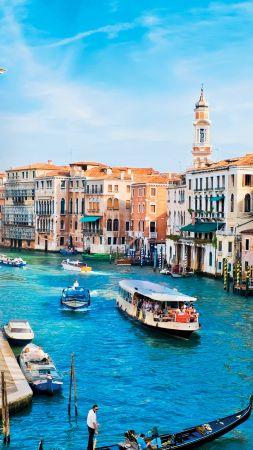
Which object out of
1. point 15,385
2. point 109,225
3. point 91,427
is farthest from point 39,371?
point 109,225

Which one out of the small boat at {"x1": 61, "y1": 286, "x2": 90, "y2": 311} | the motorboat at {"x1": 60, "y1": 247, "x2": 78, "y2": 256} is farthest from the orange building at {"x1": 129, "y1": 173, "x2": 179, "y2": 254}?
the small boat at {"x1": 61, "y1": 286, "x2": 90, "y2": 311}

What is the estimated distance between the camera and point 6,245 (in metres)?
74.9

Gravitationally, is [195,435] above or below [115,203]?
below

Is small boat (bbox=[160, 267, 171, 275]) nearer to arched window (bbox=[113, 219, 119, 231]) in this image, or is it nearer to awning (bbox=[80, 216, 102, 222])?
arched window (bbox=[113, 219, 119, 231])

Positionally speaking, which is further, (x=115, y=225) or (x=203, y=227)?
(x=115, y=225)

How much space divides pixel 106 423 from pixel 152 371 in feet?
14.4

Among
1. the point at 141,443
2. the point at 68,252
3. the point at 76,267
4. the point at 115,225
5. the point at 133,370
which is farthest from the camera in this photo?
the point at 68,252

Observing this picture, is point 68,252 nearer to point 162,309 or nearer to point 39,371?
point 162,309

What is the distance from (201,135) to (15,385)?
40.1 meters

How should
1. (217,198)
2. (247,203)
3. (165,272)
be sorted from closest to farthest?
(247,203) → (217,198) → (165,272)

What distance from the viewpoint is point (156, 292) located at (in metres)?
26.7

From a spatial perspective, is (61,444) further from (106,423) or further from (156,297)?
(156,297)

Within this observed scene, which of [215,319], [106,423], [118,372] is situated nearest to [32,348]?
[118,372]

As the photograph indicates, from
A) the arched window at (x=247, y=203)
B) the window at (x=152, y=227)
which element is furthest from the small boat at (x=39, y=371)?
the window at (x=152, y=227)
